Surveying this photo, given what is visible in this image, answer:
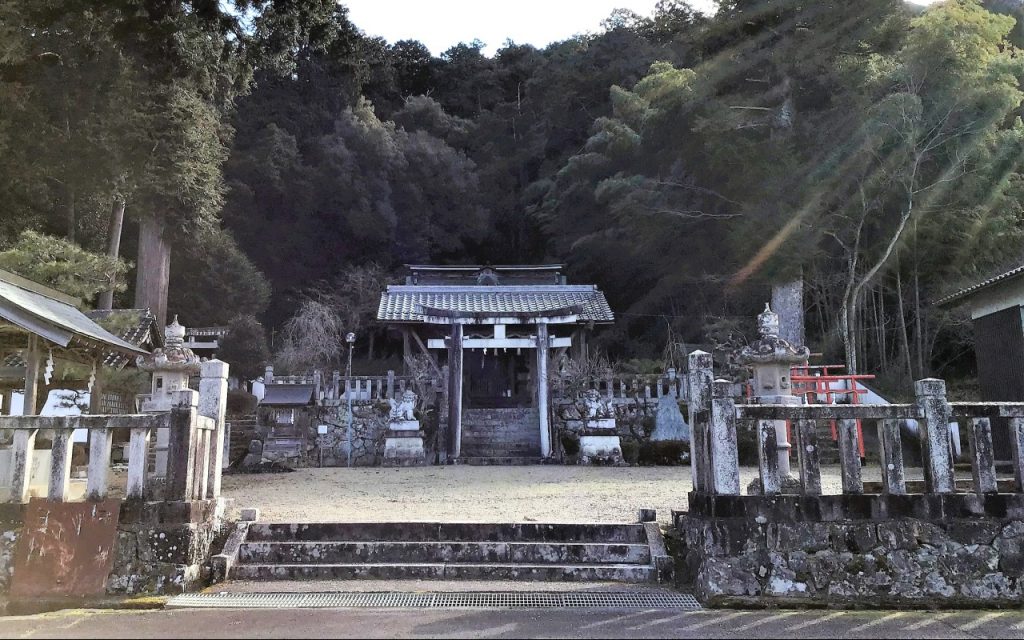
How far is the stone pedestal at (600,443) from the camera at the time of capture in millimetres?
14344

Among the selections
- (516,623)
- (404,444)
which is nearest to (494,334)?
(404,444)

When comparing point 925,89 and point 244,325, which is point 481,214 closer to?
point 244,325

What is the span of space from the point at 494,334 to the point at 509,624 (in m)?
12.5

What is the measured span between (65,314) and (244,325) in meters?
11.4

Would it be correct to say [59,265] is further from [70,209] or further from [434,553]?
[434,553]

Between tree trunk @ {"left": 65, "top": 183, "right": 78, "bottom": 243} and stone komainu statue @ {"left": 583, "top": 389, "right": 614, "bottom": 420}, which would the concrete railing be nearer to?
stone komainu statue @ {"left": 583, "top": 389, "right": 614, "bottom": 420}

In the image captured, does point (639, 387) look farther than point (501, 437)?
Yes

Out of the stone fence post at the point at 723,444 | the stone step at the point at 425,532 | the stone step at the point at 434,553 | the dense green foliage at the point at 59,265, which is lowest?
the stone step at the point at 434,553

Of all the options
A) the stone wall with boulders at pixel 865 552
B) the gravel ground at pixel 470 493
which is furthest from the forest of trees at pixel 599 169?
the stone wall with boulders at pixel 865 552

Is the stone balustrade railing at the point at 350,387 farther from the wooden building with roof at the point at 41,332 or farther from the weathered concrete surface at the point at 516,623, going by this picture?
the weathered concrete surface at the point at 516,623

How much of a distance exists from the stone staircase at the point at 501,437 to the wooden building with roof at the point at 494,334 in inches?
1.0

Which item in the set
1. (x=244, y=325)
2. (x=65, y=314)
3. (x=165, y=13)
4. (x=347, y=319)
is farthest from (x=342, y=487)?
(x=347, y=319)

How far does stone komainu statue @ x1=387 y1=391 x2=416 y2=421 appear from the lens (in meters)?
15.0

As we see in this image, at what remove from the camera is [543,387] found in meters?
15.4
